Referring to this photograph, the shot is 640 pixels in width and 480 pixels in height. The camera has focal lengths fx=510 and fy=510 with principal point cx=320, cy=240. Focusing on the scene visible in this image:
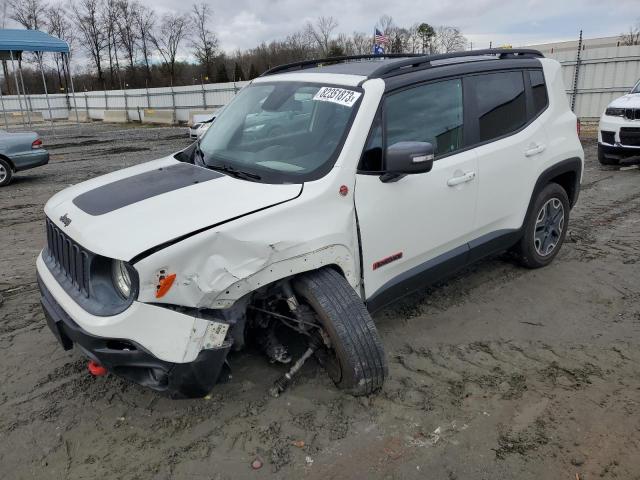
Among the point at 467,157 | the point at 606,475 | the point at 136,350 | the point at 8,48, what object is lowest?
the point at 606,475

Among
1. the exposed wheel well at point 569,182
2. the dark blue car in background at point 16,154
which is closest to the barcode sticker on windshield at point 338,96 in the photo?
the exposed wheel well at point 569,182

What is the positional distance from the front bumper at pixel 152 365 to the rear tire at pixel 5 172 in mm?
9048

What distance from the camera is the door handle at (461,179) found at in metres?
3.52

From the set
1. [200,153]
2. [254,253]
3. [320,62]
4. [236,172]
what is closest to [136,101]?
[320,62]

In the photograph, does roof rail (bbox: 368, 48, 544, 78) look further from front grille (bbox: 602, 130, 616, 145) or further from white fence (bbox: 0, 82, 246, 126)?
white fence (bbox: 0, 82, 246, 126)

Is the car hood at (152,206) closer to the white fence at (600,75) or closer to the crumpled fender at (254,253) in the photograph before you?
the crumpled fender at (254,253)

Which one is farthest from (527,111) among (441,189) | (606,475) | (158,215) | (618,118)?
(618,118)

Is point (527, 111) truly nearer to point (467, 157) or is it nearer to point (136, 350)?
point (467, 157)

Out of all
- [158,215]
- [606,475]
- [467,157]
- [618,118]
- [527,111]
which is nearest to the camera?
[606,475]

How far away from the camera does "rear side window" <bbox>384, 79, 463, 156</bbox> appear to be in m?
3.31

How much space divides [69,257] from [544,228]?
394 centimetres

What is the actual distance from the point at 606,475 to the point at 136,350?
233 cm

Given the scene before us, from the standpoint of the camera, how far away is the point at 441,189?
11.3 ft

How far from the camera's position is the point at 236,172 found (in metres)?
3.20
